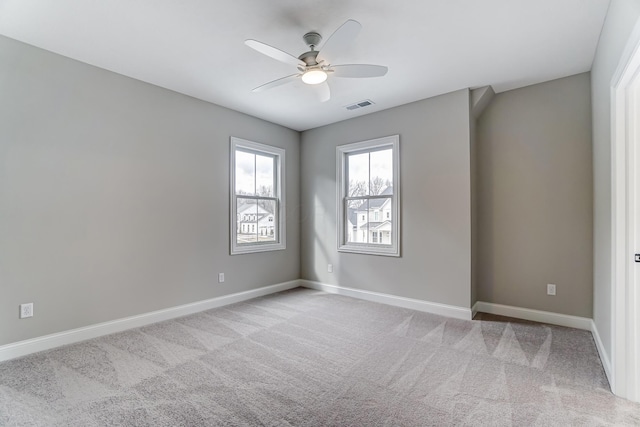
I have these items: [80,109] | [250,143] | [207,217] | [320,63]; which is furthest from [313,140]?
[80,109]

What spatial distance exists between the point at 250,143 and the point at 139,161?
1.55 m

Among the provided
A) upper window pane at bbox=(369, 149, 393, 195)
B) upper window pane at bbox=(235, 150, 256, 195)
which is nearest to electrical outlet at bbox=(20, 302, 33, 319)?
upper window pane at bbox=(235, 150, 256, 195)

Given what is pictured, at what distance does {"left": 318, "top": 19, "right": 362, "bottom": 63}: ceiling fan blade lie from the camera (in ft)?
6.28

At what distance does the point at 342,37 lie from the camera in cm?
205

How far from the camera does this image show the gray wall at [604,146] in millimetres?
1937

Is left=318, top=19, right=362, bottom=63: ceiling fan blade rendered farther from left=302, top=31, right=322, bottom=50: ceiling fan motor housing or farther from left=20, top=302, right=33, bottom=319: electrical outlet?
left=20, top=302, right=33, bottom=319: electrical outlet

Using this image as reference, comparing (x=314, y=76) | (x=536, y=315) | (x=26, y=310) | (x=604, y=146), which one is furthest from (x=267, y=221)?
(x=604, y=146)

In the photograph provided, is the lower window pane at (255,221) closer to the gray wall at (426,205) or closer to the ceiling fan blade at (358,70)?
the gray wall at (426,205)

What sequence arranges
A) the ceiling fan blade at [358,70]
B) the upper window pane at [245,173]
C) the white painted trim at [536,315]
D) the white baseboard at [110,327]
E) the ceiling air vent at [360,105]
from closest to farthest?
the ceiling fan blade at [358,70]
the white baseboard at [110,327]
the white painted trim at [536,315]
the ceiling air vent at [360,105]
the upper window pane at [245,173]

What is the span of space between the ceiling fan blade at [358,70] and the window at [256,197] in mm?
2210

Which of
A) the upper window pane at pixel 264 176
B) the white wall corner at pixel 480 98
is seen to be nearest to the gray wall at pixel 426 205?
the white wall corner at pixel 480 98

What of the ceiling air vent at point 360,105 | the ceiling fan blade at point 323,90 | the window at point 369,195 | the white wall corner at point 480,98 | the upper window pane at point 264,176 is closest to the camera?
the ceiling fan blade at point 323,90

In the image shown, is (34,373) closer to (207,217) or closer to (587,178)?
(207,217)

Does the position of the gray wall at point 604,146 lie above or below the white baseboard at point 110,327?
above
